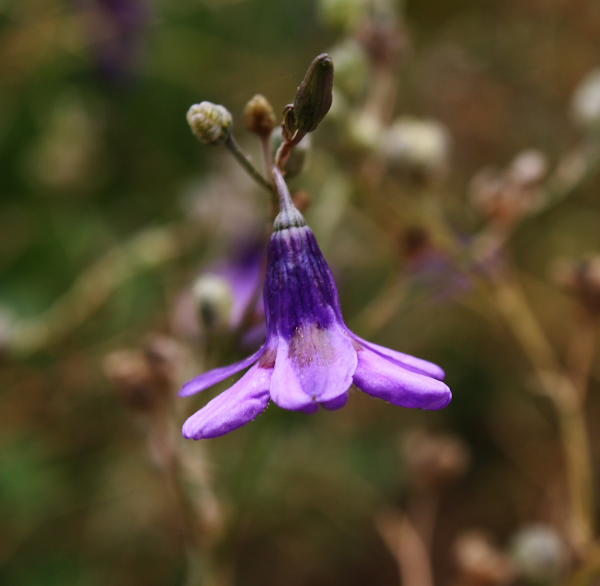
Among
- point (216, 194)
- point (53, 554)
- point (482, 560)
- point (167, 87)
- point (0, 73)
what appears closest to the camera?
point (482, 560)

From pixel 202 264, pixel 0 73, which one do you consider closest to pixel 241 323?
pixel 202 264

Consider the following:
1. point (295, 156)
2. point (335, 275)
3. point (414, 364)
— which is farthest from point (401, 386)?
point (335, 275)

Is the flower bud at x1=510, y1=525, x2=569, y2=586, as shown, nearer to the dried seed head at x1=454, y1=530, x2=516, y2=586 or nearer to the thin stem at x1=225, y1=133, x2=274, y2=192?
the dried seed head at x1=454, y1=530, x2=516, y2=586

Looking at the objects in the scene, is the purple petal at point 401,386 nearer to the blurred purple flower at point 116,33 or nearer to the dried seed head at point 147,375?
the dried seed head at point 147,375

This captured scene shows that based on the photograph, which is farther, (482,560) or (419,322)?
(419,322)

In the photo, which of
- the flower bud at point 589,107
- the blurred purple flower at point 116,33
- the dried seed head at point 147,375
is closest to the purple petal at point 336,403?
the dried seed head at point 147,375

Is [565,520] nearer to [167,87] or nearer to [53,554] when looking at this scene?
[53,554]

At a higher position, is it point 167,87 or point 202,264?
point 167,87

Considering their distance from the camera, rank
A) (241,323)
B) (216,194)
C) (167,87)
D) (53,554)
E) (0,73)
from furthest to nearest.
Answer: (167,87) → (0,73) → (216,194) → (53,554) → (241,323)
